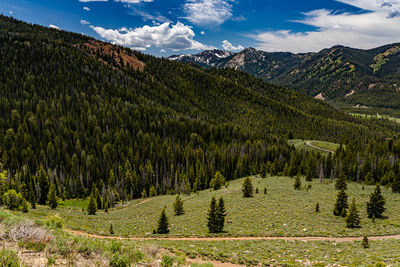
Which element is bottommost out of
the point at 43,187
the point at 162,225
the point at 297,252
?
the point at 43,187

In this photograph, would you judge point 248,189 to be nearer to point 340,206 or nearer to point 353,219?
point 340,206

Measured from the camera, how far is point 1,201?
202 feet

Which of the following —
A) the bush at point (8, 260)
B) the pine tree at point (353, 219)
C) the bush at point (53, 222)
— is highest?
the bush at point (8, 260)

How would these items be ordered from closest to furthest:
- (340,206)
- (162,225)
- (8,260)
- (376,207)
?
(8,260), (162,225), (376,207), (340,206)

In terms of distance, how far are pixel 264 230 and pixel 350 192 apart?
41107 millimetres

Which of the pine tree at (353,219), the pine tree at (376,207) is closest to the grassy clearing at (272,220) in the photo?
the pine tree at (353,219)

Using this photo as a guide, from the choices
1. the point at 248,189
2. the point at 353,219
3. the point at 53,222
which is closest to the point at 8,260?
the point at 53,222

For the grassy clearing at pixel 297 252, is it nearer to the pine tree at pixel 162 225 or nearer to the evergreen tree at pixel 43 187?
the pine tree at pixel 162 225

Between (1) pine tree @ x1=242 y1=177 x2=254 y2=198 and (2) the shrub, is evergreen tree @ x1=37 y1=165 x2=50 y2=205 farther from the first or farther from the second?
(2) the shrub

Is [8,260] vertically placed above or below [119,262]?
above

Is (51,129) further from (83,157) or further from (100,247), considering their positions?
(100,247)

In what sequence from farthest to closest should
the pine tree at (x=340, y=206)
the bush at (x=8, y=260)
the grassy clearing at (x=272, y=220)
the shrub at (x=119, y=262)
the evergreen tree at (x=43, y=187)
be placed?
the evergreen tree at (x=43, y=187), the pine tree at (x=340, y=206), the grassy clearing at (x=272, y=220), the shrub at (x=119, y=262), the bush at (x=8, y=260)

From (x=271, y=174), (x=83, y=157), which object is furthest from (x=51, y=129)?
(x=271, y=174)

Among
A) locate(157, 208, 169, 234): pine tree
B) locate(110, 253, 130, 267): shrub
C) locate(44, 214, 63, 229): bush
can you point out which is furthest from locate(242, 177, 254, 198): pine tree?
locate(110, 253, 130, 267): shrub
